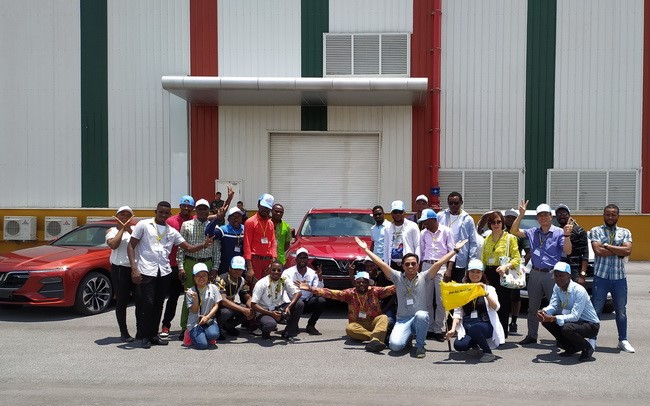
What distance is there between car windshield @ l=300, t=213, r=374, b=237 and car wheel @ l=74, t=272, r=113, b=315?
10.9 feet

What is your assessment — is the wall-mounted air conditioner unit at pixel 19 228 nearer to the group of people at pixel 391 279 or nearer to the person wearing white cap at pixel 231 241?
the group of people at pixel 391 279

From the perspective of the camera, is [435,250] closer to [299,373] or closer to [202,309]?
[299,373]

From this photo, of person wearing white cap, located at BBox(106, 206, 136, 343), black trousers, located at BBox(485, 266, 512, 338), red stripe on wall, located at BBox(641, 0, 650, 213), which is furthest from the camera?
red stripe on wall, located at BBox(641, 0, 650, 213)

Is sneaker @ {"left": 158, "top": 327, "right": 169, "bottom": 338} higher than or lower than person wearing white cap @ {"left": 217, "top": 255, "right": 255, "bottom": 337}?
lower

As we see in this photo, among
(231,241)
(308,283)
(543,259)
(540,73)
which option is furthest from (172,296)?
(540,73)

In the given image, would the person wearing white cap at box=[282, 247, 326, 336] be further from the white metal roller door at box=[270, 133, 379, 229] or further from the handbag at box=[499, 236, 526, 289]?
the white metal roller door at box=[270, 133, 379, 229]

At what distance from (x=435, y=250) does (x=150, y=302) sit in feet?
12.0

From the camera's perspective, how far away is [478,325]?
20.7 feet

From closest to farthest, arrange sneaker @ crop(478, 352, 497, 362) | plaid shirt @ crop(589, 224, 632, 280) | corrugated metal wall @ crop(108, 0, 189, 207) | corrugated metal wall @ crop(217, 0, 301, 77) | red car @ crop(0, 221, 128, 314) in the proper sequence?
sneaker @ crop(478, 352, 497, 362) < plaid shirt @ crop(589, 224, 632, 280) < red car @ crop(0, 221, 128, 314) < corrugated metal wall @ crop(217, 0, 301, 77) < corrugated metal wall @ crop(108, 0, 189, 207)

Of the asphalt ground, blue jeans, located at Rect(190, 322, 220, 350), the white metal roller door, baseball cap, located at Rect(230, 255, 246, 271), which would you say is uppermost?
the white metal roller door

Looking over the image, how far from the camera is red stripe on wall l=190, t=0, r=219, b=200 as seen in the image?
15414mm

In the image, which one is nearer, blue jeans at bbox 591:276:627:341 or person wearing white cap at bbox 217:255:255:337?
blue jeans at bbox 591:276:627:341

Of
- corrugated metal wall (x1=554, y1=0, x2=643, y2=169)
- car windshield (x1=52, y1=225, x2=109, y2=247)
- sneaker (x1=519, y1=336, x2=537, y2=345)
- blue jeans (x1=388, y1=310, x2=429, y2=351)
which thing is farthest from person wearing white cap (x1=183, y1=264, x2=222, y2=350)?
corrugated metal wall (x1=554, y1=0, x2=643, y2=169)

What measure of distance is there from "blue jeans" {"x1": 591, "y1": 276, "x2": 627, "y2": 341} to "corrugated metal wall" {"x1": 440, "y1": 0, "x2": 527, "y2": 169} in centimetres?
860
